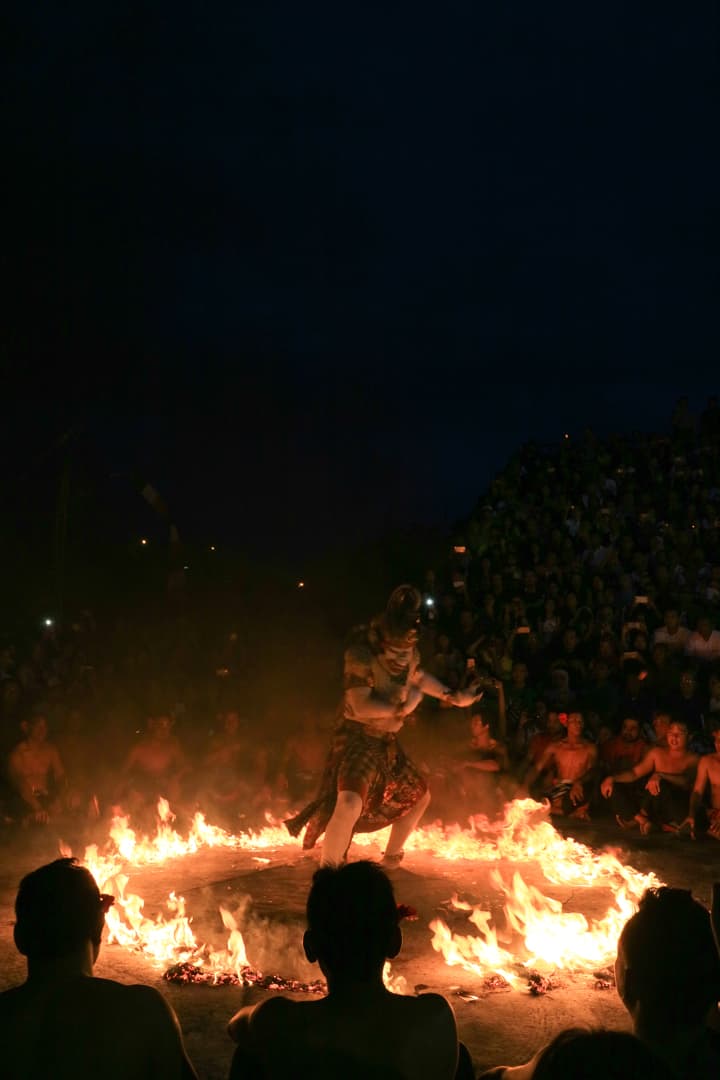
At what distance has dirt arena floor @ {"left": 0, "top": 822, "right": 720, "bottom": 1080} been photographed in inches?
168

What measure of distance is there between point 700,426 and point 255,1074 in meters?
15.2

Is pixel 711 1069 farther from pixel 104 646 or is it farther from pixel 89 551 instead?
pixel 89 551

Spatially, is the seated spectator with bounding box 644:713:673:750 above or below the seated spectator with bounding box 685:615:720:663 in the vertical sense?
below

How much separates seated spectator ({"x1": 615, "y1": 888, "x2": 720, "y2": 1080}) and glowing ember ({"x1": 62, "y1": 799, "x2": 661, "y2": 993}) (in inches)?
116

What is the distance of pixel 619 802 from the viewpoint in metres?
9.43

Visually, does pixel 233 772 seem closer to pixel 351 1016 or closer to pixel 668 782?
pixel 668 782

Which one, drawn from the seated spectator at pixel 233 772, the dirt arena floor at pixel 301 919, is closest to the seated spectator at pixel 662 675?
the dirt arena floor at pixel 301 919

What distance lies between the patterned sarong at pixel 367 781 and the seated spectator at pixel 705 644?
5.20 meters

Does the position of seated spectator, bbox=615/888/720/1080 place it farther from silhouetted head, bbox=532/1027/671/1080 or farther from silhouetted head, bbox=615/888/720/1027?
silhouetted head, bbox=532/1027/671/1080

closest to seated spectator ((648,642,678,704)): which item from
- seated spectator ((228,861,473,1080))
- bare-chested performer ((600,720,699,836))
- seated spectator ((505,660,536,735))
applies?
bare-chested performer ((600,720,699,836))

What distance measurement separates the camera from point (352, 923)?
2189 millimetres

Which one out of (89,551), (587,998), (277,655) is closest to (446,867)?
(587,998)

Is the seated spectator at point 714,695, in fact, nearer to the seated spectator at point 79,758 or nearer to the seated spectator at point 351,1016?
the seated spectator at point 79,758

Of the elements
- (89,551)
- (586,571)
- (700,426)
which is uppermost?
(700,426)
